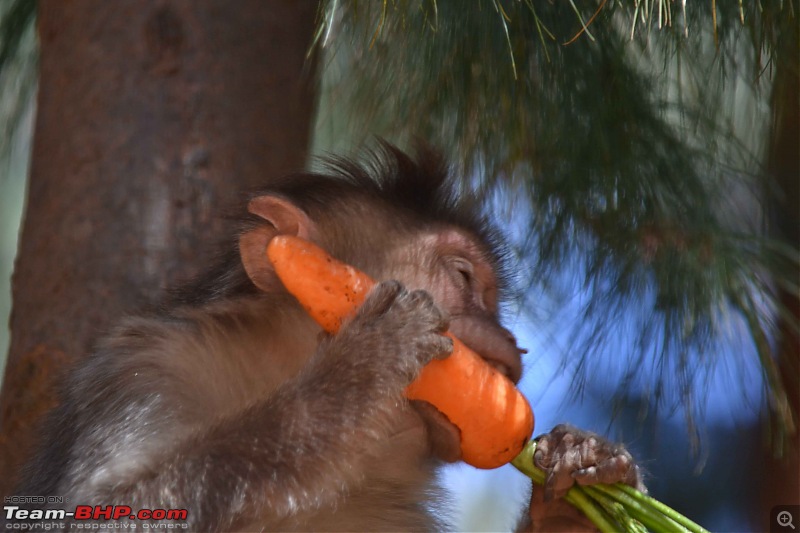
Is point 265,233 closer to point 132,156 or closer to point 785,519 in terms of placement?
point 132,156

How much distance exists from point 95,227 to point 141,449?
1.31m

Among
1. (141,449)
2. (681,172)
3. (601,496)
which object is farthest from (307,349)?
(681,172)

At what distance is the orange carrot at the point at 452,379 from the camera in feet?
10.8

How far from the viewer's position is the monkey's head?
360cm

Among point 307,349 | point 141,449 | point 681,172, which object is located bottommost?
point 141,449

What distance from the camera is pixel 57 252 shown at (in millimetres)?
4188

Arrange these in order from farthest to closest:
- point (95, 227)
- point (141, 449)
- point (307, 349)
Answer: point (95, 227) → point (307, 349) → point (141, 449)

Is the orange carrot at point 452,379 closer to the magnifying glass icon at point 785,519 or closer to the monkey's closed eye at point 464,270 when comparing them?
the monkey's closed eye at point 464,270

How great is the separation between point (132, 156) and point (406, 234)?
3.53 feet

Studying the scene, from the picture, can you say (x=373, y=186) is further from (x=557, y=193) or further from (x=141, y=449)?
(x=141, y=449)

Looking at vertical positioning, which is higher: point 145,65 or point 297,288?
point 145,65

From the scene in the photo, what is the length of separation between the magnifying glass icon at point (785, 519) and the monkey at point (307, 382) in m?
0.58

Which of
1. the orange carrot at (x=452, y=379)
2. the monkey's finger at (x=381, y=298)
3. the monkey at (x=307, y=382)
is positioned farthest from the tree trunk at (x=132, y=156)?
the monkey's finger at (x=381, y=298)

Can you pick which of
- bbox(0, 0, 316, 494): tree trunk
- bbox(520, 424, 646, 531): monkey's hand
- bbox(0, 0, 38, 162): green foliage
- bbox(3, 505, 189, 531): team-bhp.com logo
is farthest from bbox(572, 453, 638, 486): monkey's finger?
bbox(0, 0, 38, 162): green foliage
